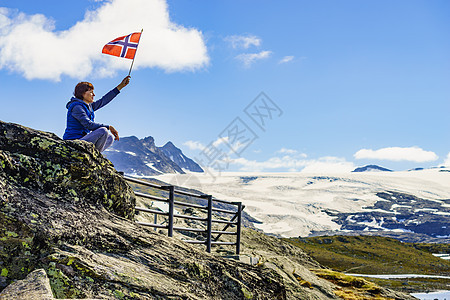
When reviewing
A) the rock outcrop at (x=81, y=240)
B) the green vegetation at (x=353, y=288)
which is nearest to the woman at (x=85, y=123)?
the rock outcrop at (x=81, y=240)

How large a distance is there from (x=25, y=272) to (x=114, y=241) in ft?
5.64

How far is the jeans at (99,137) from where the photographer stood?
8984 millimetres

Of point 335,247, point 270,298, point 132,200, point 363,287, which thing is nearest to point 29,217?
point 132,200

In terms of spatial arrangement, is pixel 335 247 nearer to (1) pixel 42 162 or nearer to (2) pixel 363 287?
(2) pixel 363 287

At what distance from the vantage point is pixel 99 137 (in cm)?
902

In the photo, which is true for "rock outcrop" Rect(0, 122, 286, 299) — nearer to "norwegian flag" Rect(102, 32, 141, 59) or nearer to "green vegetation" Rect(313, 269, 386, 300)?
"norwegian flag" Rect(102, 32, 141, 59)

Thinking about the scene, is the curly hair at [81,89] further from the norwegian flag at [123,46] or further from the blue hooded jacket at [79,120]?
the norwegian flag at [123,46]

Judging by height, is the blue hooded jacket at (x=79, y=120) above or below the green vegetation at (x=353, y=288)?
above

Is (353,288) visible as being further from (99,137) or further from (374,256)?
(374,256)

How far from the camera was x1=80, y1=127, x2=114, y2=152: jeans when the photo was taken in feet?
29.5

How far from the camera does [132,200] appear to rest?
9445mm

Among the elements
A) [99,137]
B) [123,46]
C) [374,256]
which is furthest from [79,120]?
[374,256]

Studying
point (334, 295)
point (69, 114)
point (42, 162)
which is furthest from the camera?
point (334, 295)

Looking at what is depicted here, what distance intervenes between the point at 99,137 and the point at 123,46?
4.09 metres
